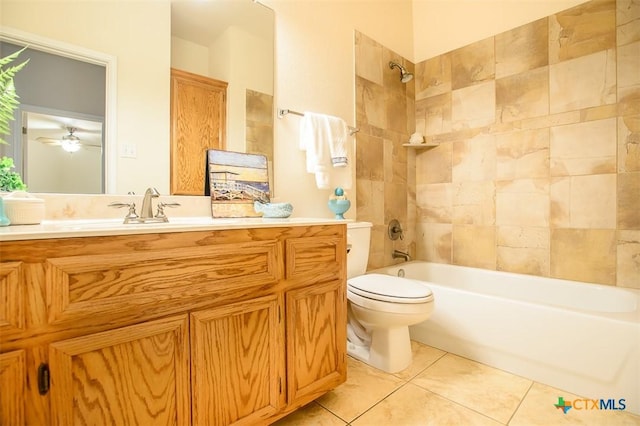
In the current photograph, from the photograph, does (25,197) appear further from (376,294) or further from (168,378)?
(376,294)

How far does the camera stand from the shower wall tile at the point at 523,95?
6.70ft

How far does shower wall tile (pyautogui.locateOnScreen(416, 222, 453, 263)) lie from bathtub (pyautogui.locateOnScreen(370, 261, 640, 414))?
1.58 feet

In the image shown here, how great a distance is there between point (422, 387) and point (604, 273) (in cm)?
142

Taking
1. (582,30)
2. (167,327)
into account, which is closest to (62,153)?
(167,327)

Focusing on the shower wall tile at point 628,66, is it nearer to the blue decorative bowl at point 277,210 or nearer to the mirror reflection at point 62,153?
the blue decorative bowl at point 277,210

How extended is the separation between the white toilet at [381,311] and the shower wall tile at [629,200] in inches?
53.1

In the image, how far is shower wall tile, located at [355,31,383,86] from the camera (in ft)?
7.29

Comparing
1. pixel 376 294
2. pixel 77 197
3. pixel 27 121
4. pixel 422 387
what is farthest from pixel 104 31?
pixel 422 387

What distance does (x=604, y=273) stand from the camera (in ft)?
6.04

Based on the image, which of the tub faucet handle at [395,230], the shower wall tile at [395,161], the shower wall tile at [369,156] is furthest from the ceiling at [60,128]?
the tub faucet handle at [395,230]

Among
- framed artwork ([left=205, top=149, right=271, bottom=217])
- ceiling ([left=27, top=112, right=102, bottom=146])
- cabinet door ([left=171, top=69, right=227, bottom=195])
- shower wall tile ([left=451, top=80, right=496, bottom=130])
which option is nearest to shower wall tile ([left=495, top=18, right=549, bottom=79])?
shower wall tile ([left=451, top=80, right=496, bottom=130])

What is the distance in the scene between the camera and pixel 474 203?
2.36 metres

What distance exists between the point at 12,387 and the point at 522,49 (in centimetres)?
303

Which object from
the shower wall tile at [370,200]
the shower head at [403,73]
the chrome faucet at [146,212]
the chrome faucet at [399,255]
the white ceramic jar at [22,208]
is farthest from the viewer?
the chrome faucet at [399,255]
